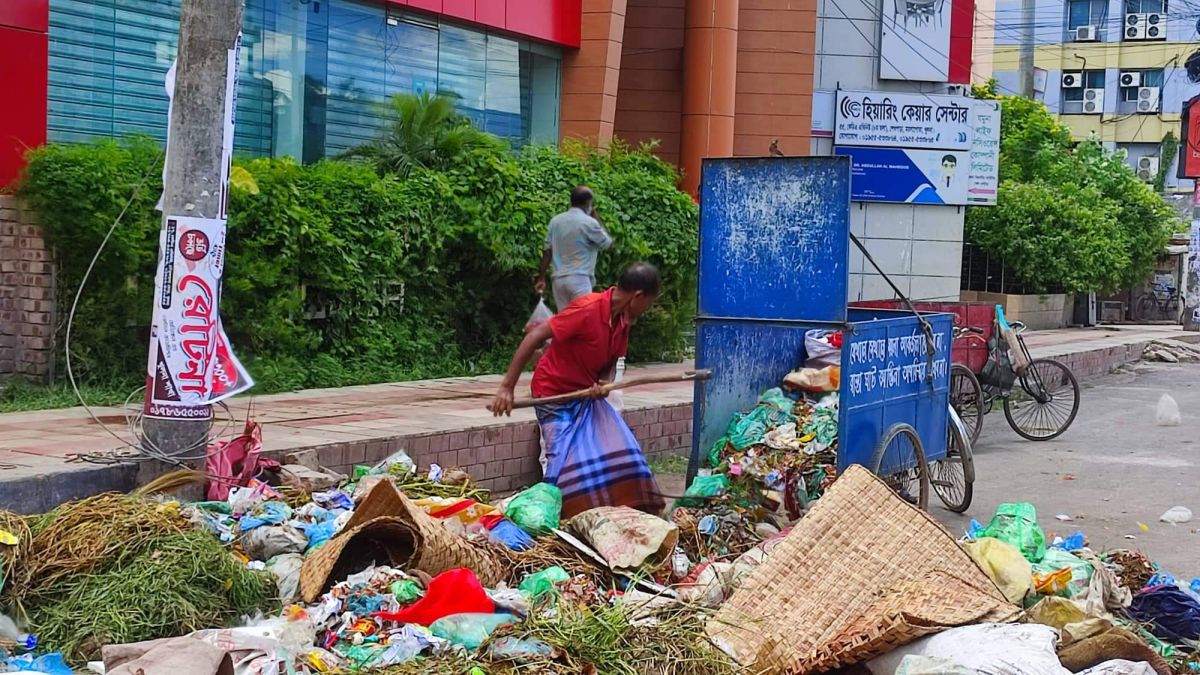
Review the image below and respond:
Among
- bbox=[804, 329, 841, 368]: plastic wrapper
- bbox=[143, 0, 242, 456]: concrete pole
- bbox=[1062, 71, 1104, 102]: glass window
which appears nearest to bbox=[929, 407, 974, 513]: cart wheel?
bbox=[804, 329, 841, 368]: plastic wrapper

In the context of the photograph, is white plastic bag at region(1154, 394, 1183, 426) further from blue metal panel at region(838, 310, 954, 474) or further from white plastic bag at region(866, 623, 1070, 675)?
white plastic bag at region(866, 623, 1070, 675)

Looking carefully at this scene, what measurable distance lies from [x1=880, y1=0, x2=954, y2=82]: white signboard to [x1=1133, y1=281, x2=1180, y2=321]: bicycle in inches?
508

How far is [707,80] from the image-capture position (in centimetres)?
1719

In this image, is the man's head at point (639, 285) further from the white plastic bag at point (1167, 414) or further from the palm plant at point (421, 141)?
the white plastic bag at point (1167, 414)

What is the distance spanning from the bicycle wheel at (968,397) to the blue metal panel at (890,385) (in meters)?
2.33

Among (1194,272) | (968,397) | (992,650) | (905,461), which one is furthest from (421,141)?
(1194,272)

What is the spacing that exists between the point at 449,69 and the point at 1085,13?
120 ft

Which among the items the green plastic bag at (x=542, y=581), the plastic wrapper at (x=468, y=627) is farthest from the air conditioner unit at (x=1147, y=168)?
the plastic wrapper at (x=468, y=627)

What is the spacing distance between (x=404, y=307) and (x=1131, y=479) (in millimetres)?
5855

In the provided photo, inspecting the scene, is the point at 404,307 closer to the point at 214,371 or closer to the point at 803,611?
the point at 214,371

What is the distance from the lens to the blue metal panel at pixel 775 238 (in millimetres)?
7152

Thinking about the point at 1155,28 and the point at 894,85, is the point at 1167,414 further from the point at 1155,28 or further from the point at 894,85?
the point at 1155,28

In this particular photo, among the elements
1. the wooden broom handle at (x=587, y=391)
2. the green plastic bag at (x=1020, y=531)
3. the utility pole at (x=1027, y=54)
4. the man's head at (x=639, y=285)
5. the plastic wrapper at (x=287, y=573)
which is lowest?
the plastic wrapper at (x=287, y=573)

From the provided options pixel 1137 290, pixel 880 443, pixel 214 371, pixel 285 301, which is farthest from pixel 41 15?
pixel 1137 290
